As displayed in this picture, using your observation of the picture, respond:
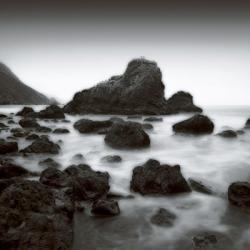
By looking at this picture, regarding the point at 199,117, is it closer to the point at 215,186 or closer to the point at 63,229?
the point at 215,186

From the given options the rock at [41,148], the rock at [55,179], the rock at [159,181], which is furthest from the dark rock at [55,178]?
the rock at [41,148]

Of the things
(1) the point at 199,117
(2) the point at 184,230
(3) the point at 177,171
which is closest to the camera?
(2) the point at 184,230

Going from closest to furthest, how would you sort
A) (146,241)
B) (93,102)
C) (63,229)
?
(63,229) → (146,241) → (93,102)

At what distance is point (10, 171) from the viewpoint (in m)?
9.76

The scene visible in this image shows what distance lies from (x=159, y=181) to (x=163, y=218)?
1.70 m

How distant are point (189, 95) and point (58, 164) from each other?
168 ft

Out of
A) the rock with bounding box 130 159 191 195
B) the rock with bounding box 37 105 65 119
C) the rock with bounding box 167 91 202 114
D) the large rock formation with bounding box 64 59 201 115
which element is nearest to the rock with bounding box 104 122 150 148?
the rock with bounding box 130 159 191 195

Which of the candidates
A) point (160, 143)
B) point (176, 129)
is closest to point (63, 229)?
point (160, 143)

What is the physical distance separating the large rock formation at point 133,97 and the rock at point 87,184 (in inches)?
1634

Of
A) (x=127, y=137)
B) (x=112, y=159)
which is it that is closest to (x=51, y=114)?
(x=127, y=137)

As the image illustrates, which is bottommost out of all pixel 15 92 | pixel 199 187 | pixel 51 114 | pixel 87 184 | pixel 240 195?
pixel 199 187

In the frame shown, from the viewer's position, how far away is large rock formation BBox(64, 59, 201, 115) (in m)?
53.8

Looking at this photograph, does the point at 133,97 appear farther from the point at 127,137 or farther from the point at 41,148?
the point at 41,148

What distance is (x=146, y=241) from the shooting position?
6473 millimetres
